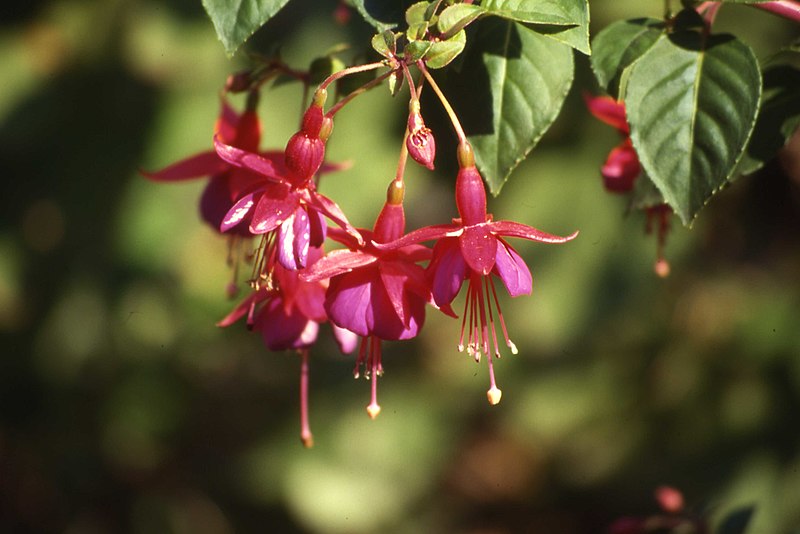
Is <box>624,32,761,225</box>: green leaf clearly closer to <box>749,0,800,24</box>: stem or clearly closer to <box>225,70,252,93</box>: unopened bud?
<box>749,0,800,24</box>: stem

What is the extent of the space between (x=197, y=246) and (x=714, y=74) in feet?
4.24

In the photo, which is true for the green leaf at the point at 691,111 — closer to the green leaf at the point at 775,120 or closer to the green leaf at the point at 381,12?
the green leaf at the point at 775,120

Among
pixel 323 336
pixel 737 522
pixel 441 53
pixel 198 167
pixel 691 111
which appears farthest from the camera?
pixel 323 336

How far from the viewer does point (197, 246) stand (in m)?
1.80

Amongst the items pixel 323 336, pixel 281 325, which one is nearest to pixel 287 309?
pixel 281 325

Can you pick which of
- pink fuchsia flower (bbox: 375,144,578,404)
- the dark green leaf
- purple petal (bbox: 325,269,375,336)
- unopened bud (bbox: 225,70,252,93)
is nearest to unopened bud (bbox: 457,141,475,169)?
pink fuchsia flower (bbox: 375,144,578,404)

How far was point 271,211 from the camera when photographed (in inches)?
23.8

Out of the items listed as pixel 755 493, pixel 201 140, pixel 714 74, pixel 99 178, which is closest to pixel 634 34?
pixel 714 74

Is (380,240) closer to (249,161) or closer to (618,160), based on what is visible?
(249,161)

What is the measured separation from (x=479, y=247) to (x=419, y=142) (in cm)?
8

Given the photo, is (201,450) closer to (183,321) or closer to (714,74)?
(183,321)

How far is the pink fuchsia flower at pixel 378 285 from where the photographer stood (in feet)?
2.02

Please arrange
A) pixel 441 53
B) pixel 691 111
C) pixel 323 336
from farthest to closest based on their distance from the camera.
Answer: pixel 323 336 → pixel 691 111 → pixel 441 53

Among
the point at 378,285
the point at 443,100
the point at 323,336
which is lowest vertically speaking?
the point at 323,336
